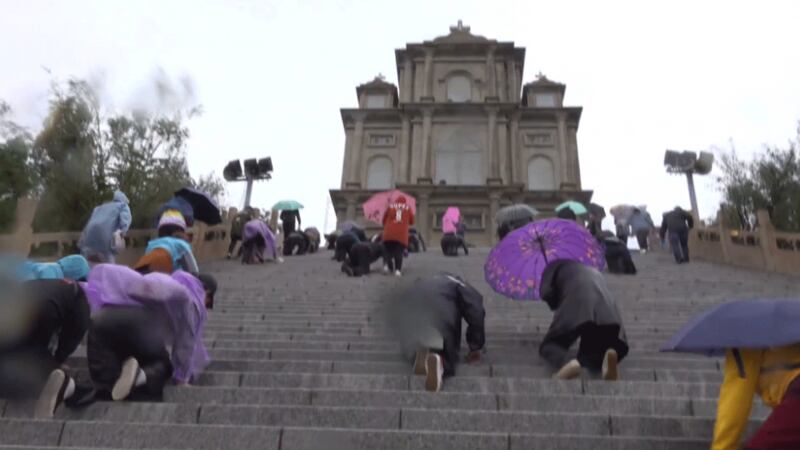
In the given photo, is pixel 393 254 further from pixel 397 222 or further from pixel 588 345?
pixel 588 345

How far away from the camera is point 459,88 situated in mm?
33188

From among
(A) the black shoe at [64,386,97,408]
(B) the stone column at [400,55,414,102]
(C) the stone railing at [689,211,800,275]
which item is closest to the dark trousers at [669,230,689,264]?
(C) the stone railing at [689,211,800,275]

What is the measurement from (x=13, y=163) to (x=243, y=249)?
558 centimetres

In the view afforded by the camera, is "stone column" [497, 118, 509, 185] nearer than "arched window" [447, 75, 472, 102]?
Yes

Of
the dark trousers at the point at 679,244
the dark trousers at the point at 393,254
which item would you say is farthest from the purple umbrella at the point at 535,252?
the dark trousers at the point at 679,244

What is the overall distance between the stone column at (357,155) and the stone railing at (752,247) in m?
16.4

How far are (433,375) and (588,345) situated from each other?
1.23m

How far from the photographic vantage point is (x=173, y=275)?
15.9 ft

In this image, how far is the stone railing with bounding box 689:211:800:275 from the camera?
42.5 feet

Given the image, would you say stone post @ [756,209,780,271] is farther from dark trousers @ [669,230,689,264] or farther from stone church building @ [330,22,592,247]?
stone church building @ [330,22,592,247]

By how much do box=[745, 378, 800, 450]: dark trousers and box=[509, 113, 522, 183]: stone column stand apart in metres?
27.1

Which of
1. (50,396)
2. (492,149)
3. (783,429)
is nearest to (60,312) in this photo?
(50,396)

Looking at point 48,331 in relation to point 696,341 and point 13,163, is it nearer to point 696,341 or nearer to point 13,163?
point 696,341

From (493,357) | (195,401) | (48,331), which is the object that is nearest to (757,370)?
(493,357)
